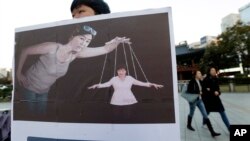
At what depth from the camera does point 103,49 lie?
1.50 m

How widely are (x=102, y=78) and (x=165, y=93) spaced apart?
1.07 feet

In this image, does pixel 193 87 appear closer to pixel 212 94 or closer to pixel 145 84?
pixel 212 94

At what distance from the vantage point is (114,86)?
1469 millimetres

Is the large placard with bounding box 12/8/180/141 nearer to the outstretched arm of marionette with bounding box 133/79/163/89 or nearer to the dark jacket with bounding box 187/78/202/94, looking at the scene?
the outstretched arm of marionette with bounding box 133/79/163/89

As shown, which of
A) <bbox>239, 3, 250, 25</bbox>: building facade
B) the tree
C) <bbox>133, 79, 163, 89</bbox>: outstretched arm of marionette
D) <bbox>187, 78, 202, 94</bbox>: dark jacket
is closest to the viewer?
<bbox>133, 79, 163, 89</bbox>: outstretched arm of marionette

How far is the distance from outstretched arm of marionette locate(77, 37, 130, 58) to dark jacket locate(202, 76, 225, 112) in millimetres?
5265

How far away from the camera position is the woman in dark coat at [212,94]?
20.7 ft

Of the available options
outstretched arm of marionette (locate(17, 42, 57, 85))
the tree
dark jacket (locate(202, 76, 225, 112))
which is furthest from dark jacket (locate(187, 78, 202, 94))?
the tree

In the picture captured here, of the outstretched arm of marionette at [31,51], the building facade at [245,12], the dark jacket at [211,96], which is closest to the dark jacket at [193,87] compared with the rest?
the dark jacket at [211,96]

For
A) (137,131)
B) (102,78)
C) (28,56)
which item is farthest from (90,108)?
(28,56)

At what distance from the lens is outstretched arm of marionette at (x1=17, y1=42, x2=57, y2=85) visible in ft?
5.38

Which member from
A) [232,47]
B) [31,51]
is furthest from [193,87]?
[232,47]

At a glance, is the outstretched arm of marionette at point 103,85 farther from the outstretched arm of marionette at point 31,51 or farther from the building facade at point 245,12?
the building facade at point 245,12

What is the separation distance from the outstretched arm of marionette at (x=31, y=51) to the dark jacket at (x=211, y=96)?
17.3 ft
